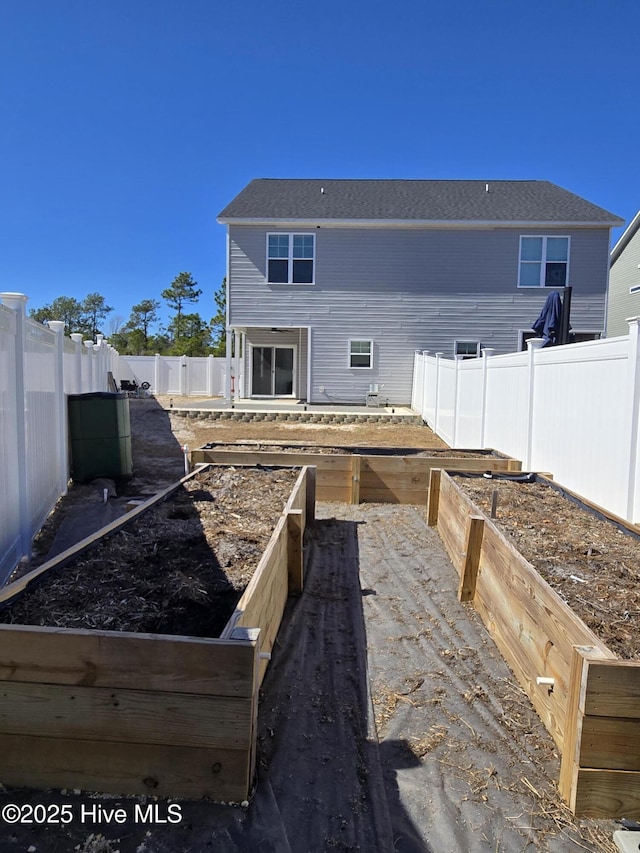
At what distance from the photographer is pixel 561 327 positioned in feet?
33.9

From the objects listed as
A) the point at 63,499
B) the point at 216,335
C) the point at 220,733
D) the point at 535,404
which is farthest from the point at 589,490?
the point at 216,335

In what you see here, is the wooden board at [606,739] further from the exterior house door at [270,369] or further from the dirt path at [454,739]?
the exterior house door at [270,369]

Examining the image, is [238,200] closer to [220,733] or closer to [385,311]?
[385,311]

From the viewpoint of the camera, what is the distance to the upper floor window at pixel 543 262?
17641 mm

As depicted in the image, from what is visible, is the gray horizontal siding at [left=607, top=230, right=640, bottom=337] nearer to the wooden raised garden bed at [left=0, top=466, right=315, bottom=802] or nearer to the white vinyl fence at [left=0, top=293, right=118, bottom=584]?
the white vinyl fence at [left=0, top=293, right=118, bottom=584]

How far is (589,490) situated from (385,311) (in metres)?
13.2

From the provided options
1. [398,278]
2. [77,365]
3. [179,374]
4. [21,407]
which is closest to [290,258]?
[398,278]

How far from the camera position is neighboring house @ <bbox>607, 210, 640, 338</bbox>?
22.0m

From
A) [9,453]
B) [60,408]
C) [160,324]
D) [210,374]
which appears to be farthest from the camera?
[160,324]

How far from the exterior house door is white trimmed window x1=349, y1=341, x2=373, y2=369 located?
2480 millimetres

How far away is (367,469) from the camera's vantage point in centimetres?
705

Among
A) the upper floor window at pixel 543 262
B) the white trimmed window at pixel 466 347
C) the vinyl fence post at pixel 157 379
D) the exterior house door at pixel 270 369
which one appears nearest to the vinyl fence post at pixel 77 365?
the exterior house door at pixel 270 369

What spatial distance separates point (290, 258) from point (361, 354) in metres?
3.55

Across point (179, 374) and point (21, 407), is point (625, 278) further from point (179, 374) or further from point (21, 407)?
point (21, 407)
